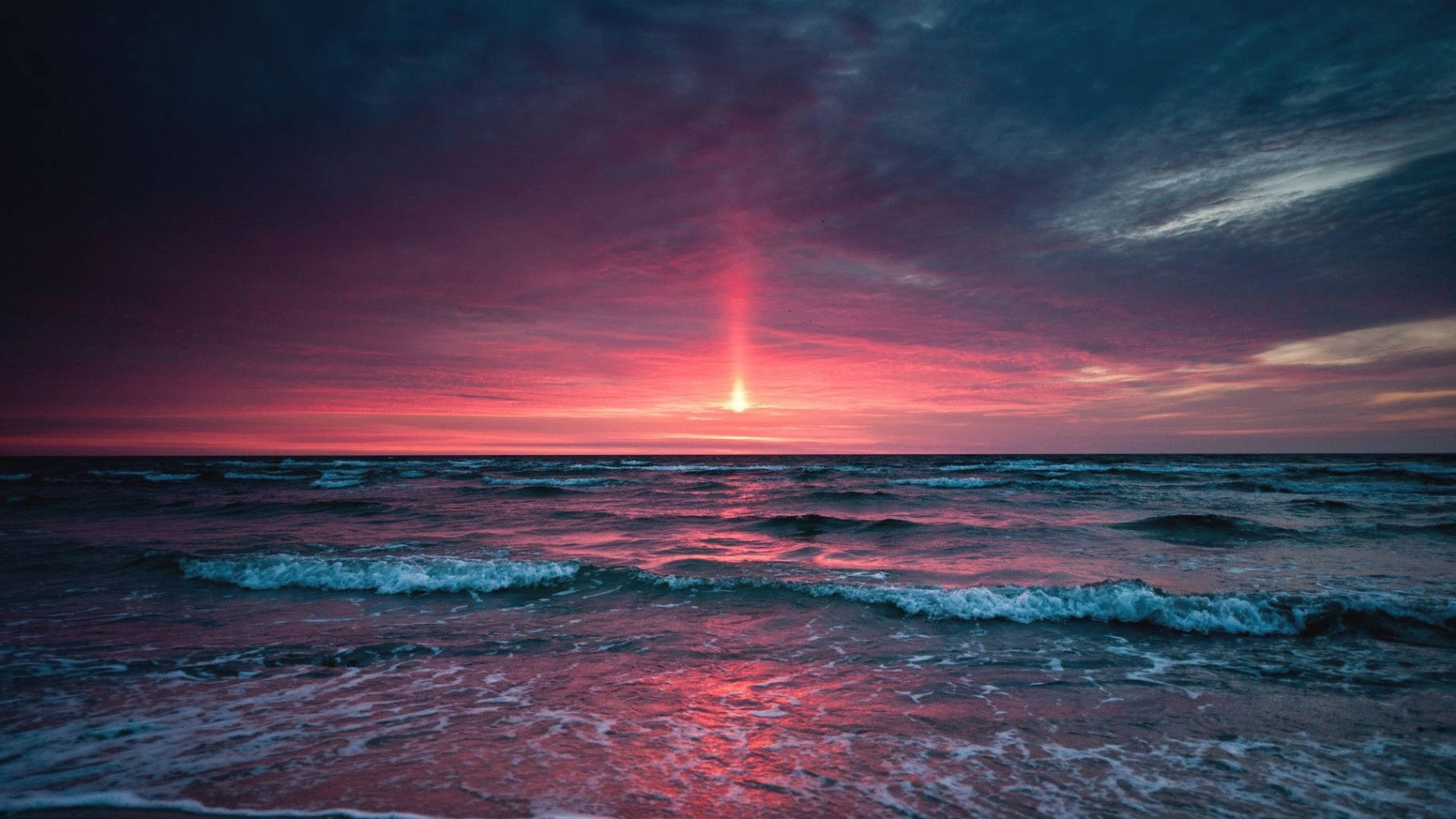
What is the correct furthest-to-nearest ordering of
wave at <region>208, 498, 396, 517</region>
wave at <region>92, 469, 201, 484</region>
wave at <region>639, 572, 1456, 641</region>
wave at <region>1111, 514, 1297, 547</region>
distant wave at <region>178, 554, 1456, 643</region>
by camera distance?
wave at <region>92, 469, 201, 484</region> < wave at <region>208, 498, 396, 517</region> < wave at <region>1111, 514, 1297, 547</region> < distant wave at <region>178, 554, 1456, 643</region> < wave at <region>639, 572, 1456, 641</region>

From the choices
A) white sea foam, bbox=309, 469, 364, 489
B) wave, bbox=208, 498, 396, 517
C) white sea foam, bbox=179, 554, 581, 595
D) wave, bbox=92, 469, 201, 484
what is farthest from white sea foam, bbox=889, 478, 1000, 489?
wave, bbox=92, 469, 201, 484

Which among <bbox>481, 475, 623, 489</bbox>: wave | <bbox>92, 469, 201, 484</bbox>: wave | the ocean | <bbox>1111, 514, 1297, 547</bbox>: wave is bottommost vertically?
the ocean

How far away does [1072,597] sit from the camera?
10.2 metres

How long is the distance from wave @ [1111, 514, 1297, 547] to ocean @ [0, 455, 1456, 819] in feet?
1.05

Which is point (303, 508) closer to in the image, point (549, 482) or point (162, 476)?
point (549, 482)

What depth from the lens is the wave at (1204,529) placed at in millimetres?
16984

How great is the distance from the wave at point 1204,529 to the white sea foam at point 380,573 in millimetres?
16164

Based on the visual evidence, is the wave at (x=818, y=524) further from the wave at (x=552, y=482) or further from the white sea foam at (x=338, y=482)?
the white sea foam at (x=338, y=482)

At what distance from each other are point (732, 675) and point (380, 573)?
8.61 meters

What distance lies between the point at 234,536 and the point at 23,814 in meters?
16.4

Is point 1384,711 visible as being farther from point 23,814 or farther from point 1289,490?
point 1289,490

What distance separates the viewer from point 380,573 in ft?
41.1

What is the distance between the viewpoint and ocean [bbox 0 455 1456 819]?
4.80 metres

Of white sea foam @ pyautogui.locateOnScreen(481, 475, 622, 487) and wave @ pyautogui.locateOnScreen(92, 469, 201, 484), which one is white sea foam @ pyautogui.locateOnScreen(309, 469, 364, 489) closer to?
white sea foam @ pyautogui.locateOnScreen(481, 475, 622, 487)
